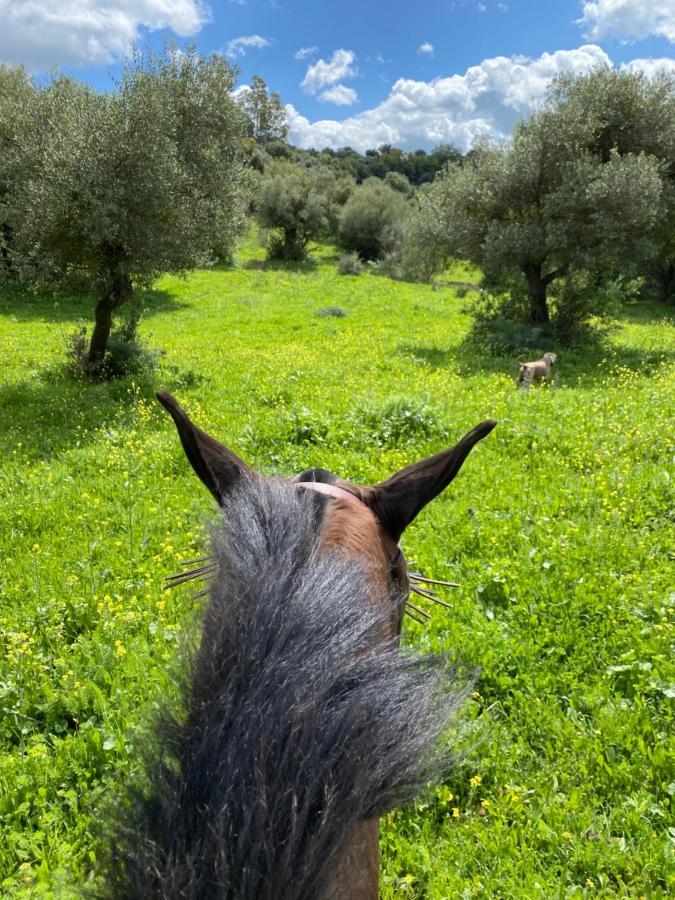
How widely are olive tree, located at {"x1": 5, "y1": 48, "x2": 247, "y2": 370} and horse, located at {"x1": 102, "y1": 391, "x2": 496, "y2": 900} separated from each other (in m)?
10.3

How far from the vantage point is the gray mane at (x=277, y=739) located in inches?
36.4

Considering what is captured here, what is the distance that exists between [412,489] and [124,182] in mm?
10538

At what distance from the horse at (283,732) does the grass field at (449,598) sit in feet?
0.66

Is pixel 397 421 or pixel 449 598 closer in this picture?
pixel 449 598

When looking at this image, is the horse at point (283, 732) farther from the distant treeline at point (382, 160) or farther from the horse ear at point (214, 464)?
the distant treeline at point (382, 160)

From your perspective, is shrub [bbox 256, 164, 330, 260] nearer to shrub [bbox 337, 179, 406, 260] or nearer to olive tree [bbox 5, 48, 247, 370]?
shrub [bbox 337, 179, 406, 260]

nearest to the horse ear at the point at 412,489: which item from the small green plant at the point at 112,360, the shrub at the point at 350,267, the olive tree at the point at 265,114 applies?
the small green plant at the point at 112,360

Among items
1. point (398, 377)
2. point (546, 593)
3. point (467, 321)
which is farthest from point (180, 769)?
point (467, 321)

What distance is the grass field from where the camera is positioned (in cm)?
272

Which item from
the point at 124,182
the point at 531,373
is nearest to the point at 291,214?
the point at 124,182

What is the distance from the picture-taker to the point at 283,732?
1.08 meters

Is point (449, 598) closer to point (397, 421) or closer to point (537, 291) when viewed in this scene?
point (397, 421)

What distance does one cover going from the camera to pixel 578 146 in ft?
48.0

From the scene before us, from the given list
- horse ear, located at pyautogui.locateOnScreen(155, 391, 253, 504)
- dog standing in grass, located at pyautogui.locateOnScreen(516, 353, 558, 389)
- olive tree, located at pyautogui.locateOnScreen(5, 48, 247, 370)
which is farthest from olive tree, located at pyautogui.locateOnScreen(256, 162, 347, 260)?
horse ear, located at pyautogui.locateOnScreen(155, 391, 253, 504)
